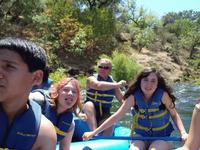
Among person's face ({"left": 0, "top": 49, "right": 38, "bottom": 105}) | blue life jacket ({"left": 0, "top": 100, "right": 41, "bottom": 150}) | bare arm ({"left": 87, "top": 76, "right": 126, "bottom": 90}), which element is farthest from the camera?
bare arm ({"left": 87, "top": 76, "right": 126, "bottom": 90})

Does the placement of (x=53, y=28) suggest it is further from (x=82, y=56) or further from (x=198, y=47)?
(x=198, y=47)

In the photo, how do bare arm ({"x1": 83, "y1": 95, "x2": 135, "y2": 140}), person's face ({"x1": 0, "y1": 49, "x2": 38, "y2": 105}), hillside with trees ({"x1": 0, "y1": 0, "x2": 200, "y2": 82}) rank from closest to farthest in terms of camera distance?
person's face ({"x1": 0, "y1": 49, "x2": 38, "y2": 105})
bare arm ({"x1": 83, "y1": 95, "x2": 135, "y2": 140})
hillside with trees ({"x1": 0, "y1": 0, "x2": 200, "y2": 82})

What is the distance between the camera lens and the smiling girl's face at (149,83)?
11.2 ft

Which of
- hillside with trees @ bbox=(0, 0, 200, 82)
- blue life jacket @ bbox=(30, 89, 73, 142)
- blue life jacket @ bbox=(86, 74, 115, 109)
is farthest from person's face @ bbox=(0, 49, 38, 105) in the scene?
hillside with trees @ bbox=(0, 0, 200, 82)

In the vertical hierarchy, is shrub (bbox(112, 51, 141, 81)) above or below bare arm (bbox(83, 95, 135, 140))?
above

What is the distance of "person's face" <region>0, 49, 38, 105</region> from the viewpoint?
1212 millimetres

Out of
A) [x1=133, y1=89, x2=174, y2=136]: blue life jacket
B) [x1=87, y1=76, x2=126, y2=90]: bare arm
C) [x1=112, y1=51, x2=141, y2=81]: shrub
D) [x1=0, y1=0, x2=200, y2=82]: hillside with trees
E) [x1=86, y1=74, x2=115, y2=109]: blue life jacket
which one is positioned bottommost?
[x1=133, y1=89, x2=174, y2=136]: blue life jacket

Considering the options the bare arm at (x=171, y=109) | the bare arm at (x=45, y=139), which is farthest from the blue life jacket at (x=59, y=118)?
the bare arm at (x=171, y=109)

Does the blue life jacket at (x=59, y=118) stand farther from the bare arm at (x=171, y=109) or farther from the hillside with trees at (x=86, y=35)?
the hillside with trees at (x=86, y=35)

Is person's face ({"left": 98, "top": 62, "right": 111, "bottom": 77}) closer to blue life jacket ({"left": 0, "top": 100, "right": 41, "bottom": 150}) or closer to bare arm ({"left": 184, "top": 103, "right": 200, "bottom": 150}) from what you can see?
bare arm ({"left": 184, "top": 103, "right": 200, "bottom": 150})

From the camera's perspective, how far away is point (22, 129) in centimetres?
137

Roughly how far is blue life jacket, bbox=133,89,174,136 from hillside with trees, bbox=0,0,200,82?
1175 centimetres

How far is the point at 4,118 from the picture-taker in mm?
1373

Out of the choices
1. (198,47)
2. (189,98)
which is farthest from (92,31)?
(198,47)
